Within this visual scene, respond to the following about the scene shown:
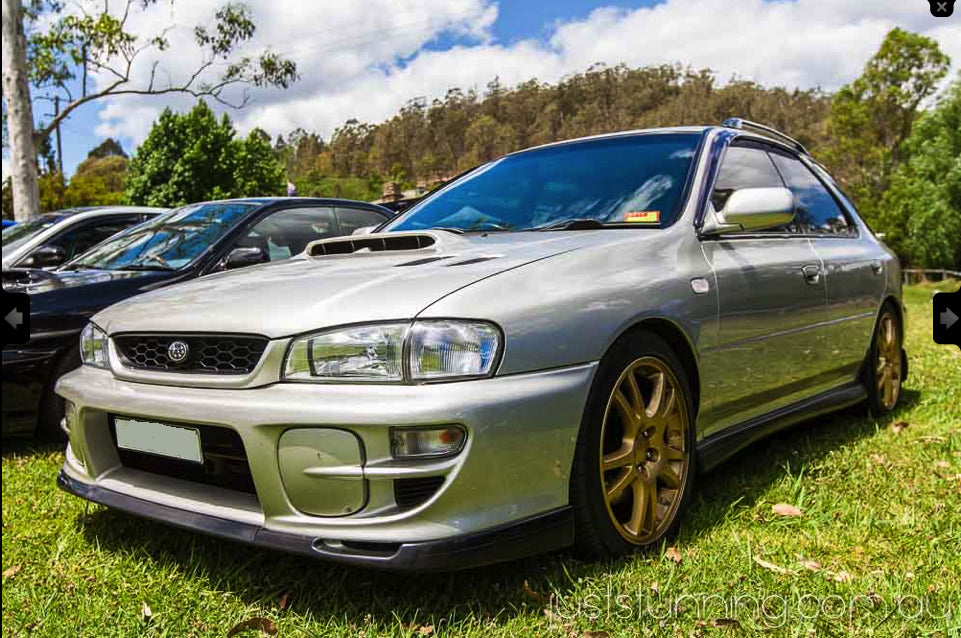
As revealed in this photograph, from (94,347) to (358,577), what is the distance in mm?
1217

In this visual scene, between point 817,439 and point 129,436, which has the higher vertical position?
point 129,436

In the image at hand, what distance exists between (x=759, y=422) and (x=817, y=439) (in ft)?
3.28

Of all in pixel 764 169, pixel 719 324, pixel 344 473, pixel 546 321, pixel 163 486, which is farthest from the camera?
pixel 764 169

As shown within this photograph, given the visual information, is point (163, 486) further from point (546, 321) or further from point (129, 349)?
point (546, 321)

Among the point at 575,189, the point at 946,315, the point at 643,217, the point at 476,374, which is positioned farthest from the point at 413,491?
the point at 946,315

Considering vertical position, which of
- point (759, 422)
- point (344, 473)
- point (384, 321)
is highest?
point (384, 321)

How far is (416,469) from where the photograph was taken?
2.15 meters

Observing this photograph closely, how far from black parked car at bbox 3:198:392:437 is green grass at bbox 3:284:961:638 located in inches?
36.8

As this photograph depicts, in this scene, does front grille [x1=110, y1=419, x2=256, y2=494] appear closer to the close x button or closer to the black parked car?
the black parked car

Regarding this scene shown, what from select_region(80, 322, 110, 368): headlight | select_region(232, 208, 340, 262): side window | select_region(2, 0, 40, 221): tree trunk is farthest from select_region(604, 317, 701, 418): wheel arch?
select_region(2, 0, 40, 221): tree trunk

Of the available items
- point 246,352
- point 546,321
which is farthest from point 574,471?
point 246,352

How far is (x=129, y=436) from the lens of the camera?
8.62 feet

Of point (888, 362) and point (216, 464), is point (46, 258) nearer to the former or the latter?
point (216, 464)

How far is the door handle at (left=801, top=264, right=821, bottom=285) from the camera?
146 inches
